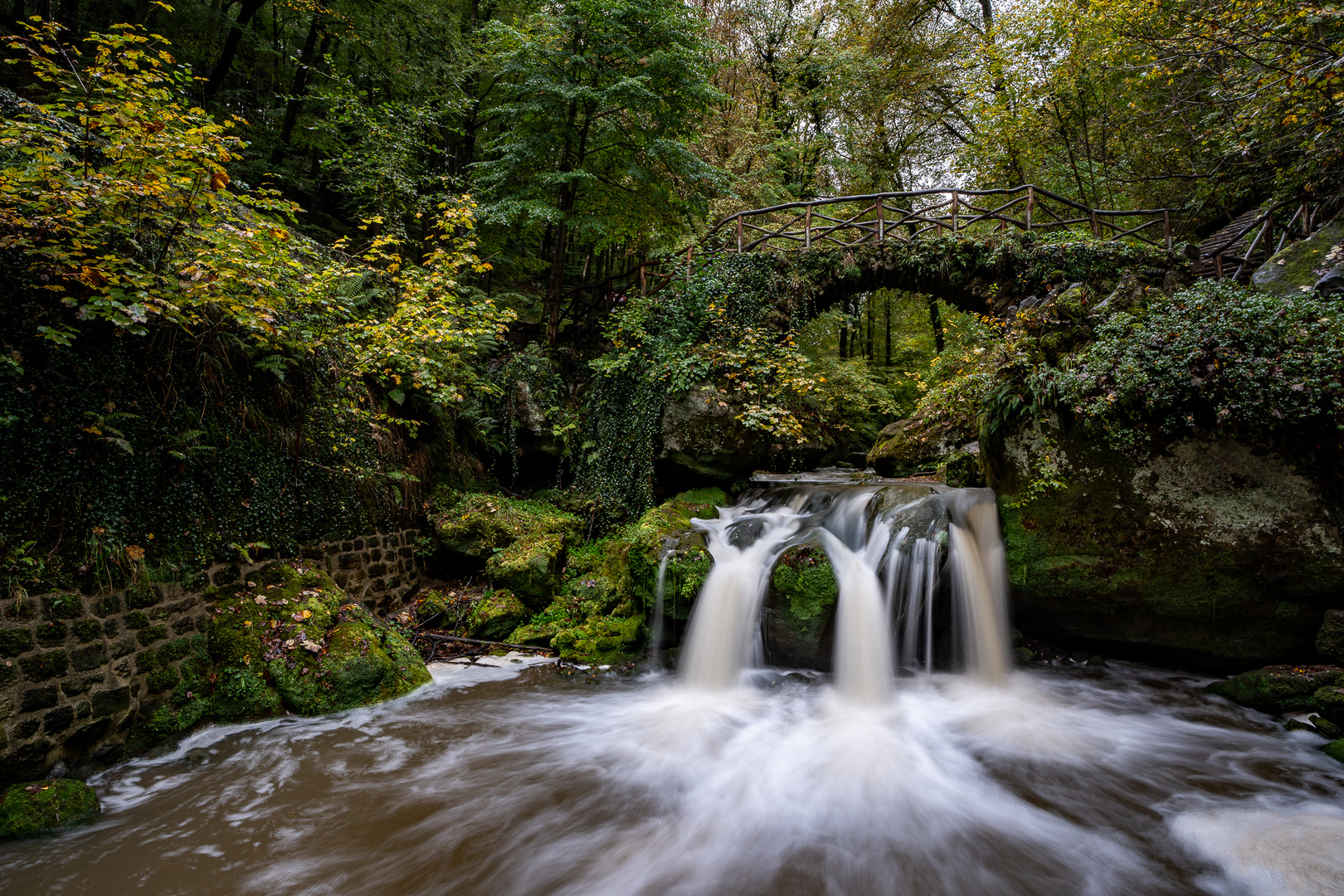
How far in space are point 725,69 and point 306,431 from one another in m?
16.1

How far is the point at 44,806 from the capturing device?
3.37 metres

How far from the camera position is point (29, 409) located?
3756mm

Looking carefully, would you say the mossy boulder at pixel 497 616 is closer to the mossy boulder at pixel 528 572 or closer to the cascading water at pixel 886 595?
the mossy boulder at pixel 528 572

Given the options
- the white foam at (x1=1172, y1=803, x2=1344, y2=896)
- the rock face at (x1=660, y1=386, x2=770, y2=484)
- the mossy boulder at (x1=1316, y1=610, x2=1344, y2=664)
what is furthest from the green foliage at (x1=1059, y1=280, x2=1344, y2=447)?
the rock face at (x1=660, y1=386, x2=770, y2=484)

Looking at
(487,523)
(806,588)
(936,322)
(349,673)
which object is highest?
(936,322)

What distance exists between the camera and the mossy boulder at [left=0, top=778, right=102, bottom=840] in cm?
325

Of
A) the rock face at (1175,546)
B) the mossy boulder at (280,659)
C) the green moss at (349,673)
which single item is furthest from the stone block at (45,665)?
the rock face at (1175,546)

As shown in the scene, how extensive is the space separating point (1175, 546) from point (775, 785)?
496 centimetres

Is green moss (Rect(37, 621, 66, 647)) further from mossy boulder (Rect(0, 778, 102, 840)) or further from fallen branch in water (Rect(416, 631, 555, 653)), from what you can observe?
fallen branch in water (Rect(416, 631, 555, 653))

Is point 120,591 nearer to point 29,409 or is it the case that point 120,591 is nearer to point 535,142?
point 29,409

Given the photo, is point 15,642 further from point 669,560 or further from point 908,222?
point 908,222

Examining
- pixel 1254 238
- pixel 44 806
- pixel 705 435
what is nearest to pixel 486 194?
pixel 705 435

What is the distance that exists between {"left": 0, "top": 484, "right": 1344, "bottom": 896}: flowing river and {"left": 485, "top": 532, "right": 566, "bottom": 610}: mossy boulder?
3.38ft

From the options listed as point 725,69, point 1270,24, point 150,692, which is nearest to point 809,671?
point 150,692
